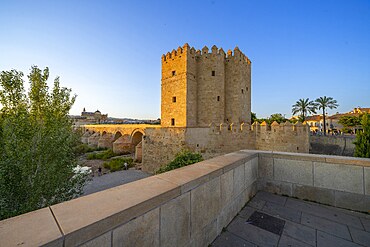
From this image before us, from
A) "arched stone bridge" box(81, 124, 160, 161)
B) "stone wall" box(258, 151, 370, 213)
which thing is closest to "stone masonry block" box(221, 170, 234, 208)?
"stone wall" box(258, 151, 370, 213)

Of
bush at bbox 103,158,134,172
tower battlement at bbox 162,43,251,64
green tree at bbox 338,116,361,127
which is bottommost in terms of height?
bush at bbox 103,158,134,172

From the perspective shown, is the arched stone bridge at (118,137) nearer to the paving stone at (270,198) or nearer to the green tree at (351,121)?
the paving stone at (270,198)

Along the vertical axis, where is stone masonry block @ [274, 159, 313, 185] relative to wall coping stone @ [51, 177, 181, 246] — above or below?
below

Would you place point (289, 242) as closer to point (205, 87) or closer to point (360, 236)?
point (360, 236)

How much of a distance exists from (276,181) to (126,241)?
358cm

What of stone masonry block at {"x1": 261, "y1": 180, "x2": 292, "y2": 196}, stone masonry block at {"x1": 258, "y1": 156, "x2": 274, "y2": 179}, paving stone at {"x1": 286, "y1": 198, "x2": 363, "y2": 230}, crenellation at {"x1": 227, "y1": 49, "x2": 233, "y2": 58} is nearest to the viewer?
paving stone at {"x1": 286, "y1": 198, "x2": 363, "y2": 230}

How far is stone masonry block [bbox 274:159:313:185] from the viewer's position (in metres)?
3.43

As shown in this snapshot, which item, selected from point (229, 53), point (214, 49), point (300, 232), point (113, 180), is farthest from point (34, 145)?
point (229, 53)

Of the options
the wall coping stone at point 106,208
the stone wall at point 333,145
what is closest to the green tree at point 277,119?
the stone wall at point 333,145

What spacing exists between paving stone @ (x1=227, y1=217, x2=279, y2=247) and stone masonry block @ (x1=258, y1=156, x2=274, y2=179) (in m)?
1.54

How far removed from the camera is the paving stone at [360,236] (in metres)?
2.25

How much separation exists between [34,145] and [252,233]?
8.26m

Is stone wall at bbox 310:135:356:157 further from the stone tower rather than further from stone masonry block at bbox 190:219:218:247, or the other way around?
stone masonry block at bbox 190:219:218:247

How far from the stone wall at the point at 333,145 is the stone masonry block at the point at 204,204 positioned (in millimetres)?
17252
